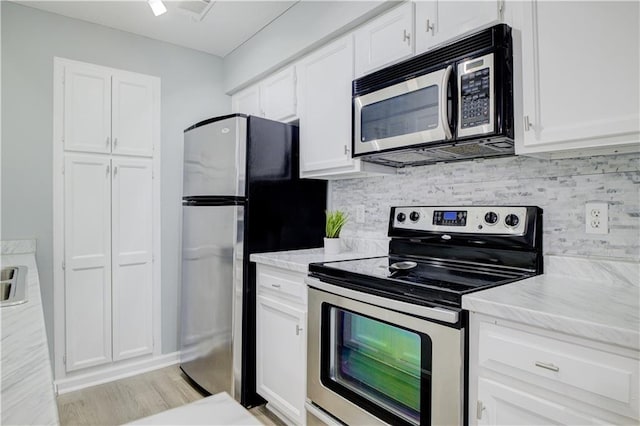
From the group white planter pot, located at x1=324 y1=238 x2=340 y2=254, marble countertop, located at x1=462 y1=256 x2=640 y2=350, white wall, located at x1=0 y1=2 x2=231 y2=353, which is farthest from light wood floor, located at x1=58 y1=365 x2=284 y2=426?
marble countertop, located at x1=462 y1=256 x2=640 y2=350

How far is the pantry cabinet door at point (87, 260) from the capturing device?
2584 millimetres

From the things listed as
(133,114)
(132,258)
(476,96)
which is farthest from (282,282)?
(133,114)

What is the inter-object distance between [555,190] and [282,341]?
151 centimetres

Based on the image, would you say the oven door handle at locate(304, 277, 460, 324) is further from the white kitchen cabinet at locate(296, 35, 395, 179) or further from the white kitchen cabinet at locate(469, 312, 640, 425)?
the white kitchen cabinet at locate(296, 35, 395, 179)

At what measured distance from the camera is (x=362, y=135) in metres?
1.93

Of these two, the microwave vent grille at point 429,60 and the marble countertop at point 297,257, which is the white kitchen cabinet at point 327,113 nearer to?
the microwave vent grille at point 429,60

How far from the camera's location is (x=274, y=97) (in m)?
2.71

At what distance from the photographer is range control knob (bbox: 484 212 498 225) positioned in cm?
169

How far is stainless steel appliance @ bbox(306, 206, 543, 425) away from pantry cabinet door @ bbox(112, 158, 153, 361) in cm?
166

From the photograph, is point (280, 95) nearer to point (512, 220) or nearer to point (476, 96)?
point (476, 96)

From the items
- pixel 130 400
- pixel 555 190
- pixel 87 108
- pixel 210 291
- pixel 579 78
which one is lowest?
pixel 130 400

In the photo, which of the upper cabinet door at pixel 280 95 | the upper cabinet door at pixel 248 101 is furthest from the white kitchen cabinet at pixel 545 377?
the upper cabinet door at pixel 248 101

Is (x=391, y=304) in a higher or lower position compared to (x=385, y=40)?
lower

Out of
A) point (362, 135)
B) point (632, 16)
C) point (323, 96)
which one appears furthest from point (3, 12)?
point (632, 16)
